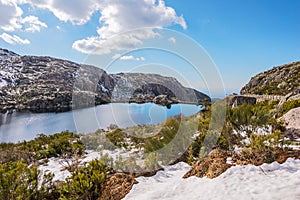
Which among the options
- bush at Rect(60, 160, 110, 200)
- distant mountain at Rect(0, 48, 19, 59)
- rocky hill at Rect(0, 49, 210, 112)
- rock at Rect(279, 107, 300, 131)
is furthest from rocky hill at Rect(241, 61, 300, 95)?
distant mountain at Rect(0, 48, 19, 59)

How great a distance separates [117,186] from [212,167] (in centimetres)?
230

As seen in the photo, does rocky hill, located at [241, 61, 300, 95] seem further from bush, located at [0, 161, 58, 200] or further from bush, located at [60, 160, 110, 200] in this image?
bush, located at [0, 161, 58, 200]

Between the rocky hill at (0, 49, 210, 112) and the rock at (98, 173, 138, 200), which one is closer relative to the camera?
the rock at (98, 173, 138, 200)

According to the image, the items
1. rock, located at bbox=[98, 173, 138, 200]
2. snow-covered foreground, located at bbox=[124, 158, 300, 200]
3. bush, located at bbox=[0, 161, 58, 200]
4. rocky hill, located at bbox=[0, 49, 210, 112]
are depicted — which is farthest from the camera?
rocky hill, located at bbox=[0, 49, 210, 112]

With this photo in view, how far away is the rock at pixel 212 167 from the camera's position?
4486 mm

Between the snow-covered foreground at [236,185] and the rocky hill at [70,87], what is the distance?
2.40m

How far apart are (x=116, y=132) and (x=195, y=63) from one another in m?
5.13

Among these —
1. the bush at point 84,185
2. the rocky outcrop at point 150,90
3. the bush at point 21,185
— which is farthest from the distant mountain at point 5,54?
the bush at point 84,185

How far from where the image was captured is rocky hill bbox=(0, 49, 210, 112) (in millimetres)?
5957

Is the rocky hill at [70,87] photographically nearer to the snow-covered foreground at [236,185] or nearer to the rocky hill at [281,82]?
the snow-covered foreground at [236,185]

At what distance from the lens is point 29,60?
5468 inches

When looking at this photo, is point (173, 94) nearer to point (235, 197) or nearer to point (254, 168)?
point (254, 168)

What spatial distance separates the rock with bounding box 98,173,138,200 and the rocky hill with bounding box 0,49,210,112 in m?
2.18

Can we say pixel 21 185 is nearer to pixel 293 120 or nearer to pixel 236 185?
pixel 236 185
